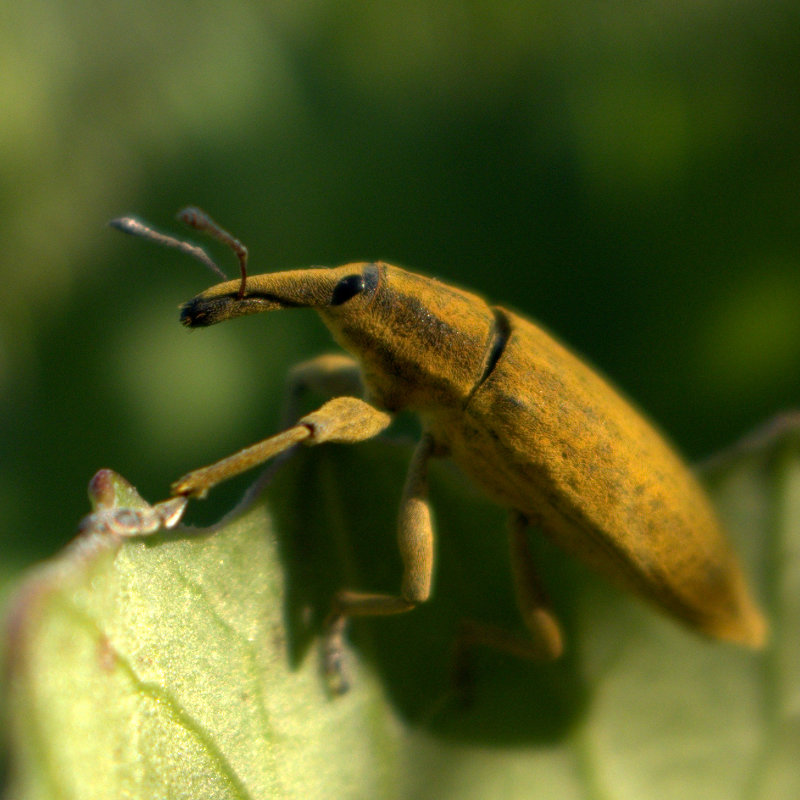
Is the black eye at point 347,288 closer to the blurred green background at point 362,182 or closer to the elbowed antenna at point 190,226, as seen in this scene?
the elbowed antenna at point 190,226

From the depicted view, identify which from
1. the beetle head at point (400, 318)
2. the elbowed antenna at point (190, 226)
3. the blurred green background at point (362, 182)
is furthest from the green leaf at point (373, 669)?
the blurred green background at point (362, 182)

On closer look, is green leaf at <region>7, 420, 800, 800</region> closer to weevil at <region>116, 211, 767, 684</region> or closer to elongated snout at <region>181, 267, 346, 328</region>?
weevil at <region>116, 211, 767, 684</region>

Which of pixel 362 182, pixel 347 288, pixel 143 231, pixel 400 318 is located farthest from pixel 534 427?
pixel 143 231

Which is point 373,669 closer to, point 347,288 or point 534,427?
point 534,427

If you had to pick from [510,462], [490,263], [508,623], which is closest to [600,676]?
[508,623]

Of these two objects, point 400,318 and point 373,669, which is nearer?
point 373,669
